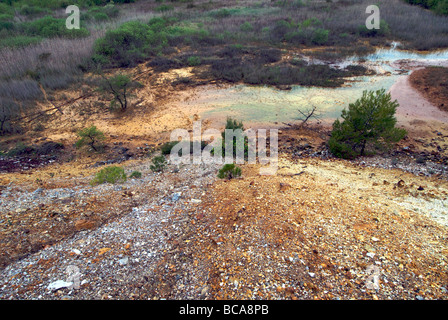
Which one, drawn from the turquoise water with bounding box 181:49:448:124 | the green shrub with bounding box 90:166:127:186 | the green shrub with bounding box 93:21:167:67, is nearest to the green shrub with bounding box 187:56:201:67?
the green shrub with bounding box 93:21:167:67

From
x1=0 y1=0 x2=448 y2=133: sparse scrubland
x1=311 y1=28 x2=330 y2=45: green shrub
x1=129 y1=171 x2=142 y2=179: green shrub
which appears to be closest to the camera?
x1=129 y1=171 x2=142 y2=179: green shrub

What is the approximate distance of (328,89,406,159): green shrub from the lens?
8.96 m

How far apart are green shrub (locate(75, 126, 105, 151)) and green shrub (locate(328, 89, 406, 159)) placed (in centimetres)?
946

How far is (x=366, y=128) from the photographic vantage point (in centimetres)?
925

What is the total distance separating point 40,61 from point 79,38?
4.68m

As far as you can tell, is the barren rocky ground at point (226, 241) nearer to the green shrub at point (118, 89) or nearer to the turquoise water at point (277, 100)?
the turquoise water at point (277, 100)

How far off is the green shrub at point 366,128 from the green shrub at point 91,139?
9.46 meters

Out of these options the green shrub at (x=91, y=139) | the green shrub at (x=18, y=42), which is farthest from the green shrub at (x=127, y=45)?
the green shrub at (x=91, y=139)

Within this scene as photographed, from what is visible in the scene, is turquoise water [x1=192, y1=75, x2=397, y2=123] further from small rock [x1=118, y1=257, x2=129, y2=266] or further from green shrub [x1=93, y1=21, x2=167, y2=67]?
small rock [x1=118, y1=257, x2=129, y2=266]

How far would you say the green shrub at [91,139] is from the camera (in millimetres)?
10008

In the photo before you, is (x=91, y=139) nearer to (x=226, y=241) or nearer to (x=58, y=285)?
(x=58, y=285)

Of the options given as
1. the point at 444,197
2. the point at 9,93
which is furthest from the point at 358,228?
the point at 9,93

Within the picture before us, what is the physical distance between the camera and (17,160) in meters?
9.63
